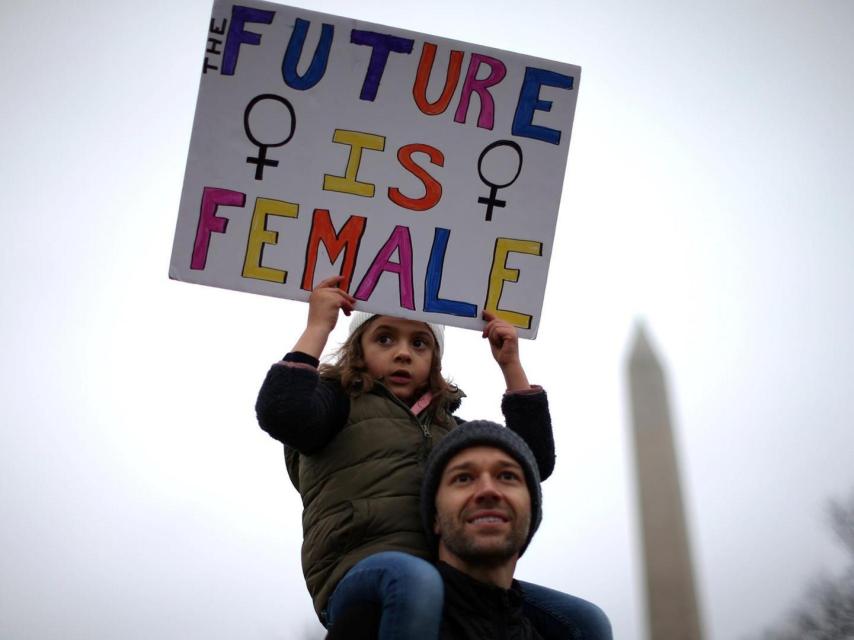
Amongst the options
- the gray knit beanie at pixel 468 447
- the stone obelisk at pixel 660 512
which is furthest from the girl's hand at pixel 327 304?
the stone obelisk at pixel 660 512

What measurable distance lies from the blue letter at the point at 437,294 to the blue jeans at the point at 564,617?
3.77 ft

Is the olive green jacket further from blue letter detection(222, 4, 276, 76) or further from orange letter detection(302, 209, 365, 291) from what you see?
blue letter detection(222, 4, 276, 76)

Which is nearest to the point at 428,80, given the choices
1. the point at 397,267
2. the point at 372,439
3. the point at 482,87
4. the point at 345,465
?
the point at 482,87

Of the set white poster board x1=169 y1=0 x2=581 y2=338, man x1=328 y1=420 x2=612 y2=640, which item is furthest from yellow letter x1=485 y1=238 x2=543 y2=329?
man x1=328 y1=420 x2=612 y2=640

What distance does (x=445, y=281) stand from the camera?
3.79 m

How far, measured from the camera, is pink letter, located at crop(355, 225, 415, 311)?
146 inches

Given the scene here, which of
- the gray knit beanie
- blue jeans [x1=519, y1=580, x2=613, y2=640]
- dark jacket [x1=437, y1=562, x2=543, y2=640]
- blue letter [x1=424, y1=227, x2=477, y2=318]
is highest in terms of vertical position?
blue letter [x1=424, y1=227, x2=477, y2=318]

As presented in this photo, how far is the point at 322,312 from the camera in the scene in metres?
3.48

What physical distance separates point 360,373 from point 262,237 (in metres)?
0.73

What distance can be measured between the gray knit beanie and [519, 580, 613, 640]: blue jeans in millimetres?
306

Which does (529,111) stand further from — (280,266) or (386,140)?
(280,266)

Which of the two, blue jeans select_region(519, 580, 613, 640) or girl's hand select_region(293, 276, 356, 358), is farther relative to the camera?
girl's hand select_region(293, 276, 356, 358)

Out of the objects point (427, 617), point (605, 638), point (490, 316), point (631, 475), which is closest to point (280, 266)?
point (490, 316)

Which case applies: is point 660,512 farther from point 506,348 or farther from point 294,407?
point 294,407
